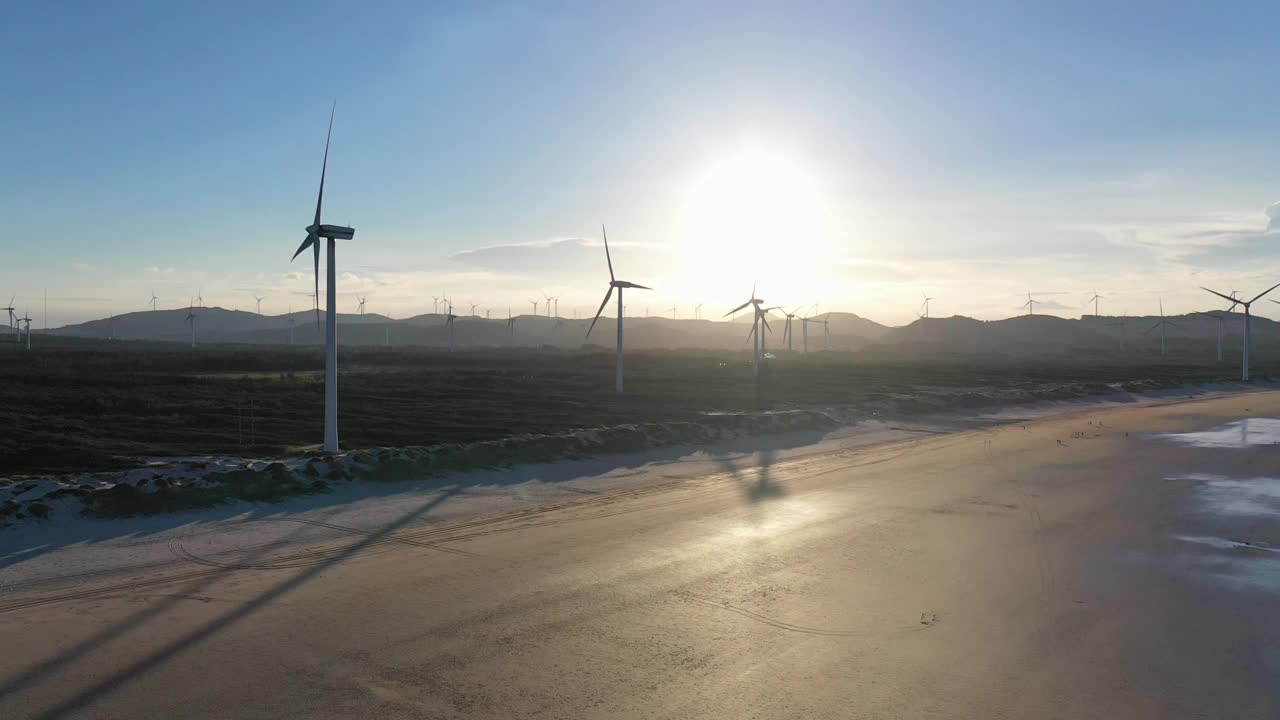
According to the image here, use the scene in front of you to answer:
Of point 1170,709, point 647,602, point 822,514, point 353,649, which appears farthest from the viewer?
point 822,514

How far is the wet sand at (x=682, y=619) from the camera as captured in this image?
885 cm

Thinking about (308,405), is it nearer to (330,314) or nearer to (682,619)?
(330,314)

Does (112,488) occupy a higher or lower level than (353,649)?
higher

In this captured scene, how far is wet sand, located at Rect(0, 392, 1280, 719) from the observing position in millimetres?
8852

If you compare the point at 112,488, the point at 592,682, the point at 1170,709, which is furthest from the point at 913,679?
the point at 112,488

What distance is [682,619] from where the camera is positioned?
11.4 metres

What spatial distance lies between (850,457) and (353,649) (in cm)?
2156

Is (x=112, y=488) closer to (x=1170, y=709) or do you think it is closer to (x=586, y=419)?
(x=1170, y=709)

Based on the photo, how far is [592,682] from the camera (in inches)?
363

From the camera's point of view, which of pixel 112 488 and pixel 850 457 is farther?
pixel 850 457

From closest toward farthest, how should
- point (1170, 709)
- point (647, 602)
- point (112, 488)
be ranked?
point (1170, 709) → point (647, 602) → point (112, 488)

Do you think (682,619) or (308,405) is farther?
(308,405)

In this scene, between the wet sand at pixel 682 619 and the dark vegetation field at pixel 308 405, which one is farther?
the dark vegetation field at pixel 308 405

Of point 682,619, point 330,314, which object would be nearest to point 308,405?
point 330,314
